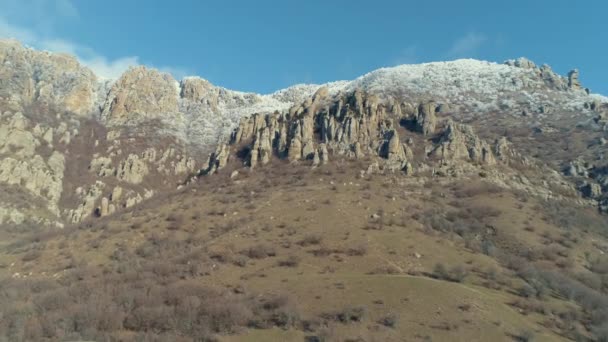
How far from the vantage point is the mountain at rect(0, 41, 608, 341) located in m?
28.6

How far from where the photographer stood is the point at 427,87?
440 feet

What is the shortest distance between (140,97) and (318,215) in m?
117

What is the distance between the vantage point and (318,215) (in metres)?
52.9

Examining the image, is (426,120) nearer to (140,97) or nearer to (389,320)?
(389,320)

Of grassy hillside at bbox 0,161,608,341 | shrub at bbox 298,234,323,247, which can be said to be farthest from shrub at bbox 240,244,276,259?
shrub at bbox 298,234,323,247

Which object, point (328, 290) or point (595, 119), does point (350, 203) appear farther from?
A: point (595, 119)

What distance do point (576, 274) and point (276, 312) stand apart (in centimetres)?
3098

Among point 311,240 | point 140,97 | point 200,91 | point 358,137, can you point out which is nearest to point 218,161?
point 358,137

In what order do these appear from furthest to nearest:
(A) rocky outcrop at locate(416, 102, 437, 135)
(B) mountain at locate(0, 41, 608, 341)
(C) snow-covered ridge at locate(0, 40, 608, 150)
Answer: (C) snow-covered ridge at locate(0, 40, 608, 150), (A) rocky outcrop at locate(416, 102, 437, 135), (B) mountain at locate(0, 41, 608, 341)

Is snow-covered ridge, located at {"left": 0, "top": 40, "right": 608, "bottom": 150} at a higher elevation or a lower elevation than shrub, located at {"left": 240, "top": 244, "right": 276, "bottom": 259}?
higher

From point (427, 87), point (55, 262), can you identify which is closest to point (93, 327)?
point (55, 262)

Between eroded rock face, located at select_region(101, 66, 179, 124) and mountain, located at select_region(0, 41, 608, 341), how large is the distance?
984 mm

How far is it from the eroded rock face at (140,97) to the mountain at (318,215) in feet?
3.23

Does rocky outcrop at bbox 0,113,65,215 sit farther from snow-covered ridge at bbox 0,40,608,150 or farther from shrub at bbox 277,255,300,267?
shrub at bbox 277,255,300,267
